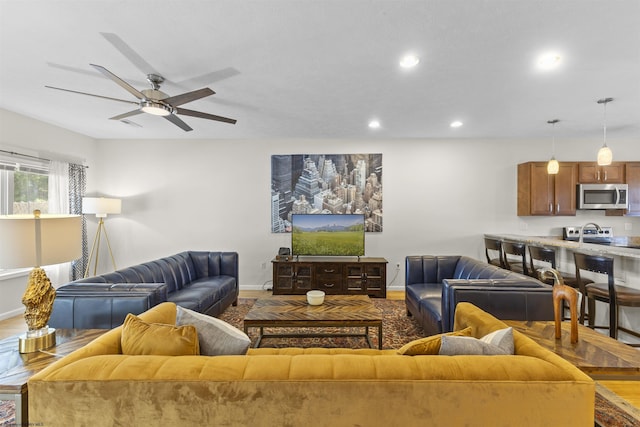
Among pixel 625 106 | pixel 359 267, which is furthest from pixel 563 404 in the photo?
pixel 625 106

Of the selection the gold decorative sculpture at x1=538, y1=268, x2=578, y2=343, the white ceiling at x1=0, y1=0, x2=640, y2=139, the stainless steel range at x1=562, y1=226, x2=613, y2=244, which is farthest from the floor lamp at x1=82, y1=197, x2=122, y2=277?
the stainless steel range at x1=562, y1=226, x2=613, y2=244

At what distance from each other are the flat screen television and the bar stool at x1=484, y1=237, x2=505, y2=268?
6.40ft

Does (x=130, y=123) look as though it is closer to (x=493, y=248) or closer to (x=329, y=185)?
(x=329, y=185)

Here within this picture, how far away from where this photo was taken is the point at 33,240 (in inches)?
56.1

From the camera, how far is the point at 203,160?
496cm

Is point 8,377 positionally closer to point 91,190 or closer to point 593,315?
point 593,315

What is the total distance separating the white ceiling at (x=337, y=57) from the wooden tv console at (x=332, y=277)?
6.78ft

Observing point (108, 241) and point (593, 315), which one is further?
point (108, 241)

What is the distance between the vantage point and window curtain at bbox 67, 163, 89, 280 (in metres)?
4.42

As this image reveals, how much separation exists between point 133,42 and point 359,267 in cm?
361

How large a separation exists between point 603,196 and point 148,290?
6031 mm

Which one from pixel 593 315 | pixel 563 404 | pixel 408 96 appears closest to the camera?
pixel 563 404

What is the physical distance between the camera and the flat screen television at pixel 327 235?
4.57 metres

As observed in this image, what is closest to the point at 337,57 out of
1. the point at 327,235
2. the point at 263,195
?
the point at 327,235
